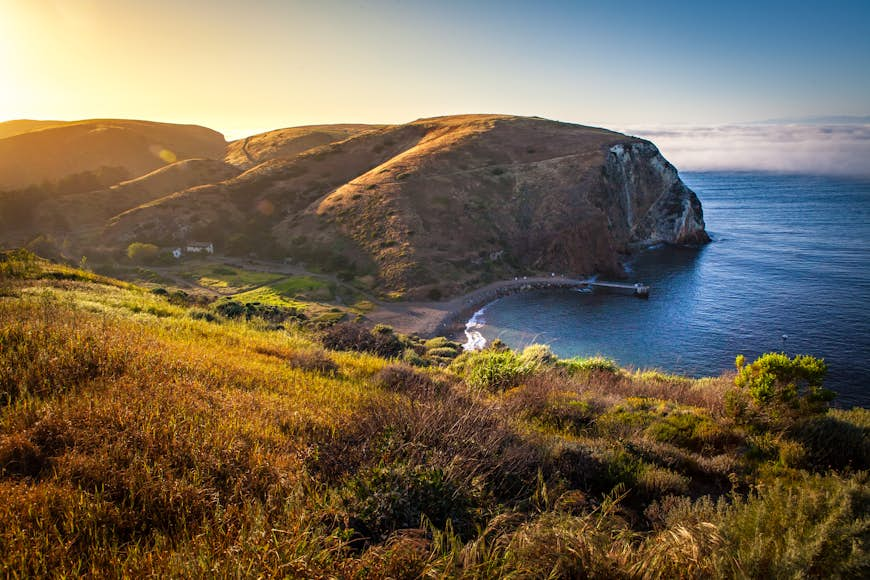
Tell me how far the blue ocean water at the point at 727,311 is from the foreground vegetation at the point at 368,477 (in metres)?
20.8

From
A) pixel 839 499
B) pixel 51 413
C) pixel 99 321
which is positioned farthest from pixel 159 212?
pixel 839 499

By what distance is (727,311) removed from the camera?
45688 millimetres

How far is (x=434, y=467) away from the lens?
12.4 ft

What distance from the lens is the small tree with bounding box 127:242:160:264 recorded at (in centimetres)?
5909

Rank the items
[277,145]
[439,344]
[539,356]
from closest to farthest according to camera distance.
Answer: [539,356] < [439,344] < [277,145]

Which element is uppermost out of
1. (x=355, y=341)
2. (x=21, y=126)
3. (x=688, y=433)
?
(x=21, y=126)

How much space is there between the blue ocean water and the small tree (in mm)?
48814

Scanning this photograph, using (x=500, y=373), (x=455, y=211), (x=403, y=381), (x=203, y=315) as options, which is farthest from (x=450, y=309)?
(x=403, y=381)

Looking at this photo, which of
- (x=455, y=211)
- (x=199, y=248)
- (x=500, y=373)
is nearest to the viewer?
(x=500, y=373)

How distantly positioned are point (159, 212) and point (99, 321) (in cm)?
7482

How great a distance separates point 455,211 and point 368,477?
6440 cm

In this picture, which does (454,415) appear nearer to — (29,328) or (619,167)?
(29,328)

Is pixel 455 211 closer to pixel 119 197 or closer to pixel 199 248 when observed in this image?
pixel 199 248

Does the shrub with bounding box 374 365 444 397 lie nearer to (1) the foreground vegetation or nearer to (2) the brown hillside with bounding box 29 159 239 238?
(1) the foreground vegetation
